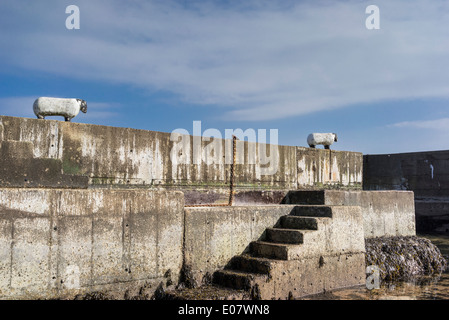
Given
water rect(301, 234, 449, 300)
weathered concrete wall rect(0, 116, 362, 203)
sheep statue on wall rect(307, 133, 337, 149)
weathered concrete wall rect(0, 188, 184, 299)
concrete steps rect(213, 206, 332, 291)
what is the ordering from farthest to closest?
sheep statue on wall rect(307, 133, 337, 149) < water rect(301, 234, 449, 300) < weathered concrete wall rect(0, 116, 362, 203) < concrete steps rect(213, 206, 332, 291) < weathered concrete wall rect(0, 188, 184, 299)

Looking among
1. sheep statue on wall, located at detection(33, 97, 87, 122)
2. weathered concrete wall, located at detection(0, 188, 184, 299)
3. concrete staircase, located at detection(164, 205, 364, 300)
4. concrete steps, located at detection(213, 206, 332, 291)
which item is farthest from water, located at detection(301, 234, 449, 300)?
sheep statue on wall, located at detection(33, 97, 87, 122)

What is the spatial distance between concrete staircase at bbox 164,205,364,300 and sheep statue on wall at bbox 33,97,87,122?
303cm

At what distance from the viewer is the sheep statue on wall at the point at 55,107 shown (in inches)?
238

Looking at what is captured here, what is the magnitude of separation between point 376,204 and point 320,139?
80.4 inches

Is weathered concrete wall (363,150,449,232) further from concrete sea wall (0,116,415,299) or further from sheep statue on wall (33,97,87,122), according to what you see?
sheep statue on wall (33,97,87,122)

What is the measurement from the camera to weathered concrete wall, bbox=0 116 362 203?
5.64 m

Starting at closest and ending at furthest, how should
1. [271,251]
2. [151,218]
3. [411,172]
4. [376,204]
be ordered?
1. [151,218]
2. [271,251]
3. [376,204]
4. [411,172]

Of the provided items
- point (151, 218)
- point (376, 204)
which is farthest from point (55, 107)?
point (376, 204)

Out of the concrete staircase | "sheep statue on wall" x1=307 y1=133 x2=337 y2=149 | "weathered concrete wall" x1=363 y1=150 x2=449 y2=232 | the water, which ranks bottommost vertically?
the water

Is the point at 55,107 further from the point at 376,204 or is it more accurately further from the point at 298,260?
the point at 376,204

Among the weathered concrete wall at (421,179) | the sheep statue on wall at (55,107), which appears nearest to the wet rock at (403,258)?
the sheep statue on wall at (55,107)

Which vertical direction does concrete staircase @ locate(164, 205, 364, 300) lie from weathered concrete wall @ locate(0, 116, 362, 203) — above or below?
below

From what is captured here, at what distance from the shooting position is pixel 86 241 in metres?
4.48

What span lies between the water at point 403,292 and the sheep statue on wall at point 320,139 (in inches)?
141
